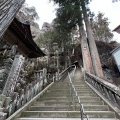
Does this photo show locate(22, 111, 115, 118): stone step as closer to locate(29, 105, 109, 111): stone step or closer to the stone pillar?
locate(29, 105, 109, 111): stone step

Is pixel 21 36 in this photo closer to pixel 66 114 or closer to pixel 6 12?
pixel 66 114

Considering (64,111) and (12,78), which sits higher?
(12,78)

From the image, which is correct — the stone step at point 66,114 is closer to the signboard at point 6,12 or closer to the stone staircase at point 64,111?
the stone staircase at point 64,111

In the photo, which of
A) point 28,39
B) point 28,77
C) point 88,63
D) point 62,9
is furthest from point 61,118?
point 62,9

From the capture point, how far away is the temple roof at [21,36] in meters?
6.91

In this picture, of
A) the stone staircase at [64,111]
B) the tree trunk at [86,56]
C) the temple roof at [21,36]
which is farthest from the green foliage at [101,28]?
the stone staircase at [64,111]

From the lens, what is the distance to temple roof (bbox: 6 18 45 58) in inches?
272

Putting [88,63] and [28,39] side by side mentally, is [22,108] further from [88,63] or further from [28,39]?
A: [88,63]

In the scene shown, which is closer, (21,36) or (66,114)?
(66,114)

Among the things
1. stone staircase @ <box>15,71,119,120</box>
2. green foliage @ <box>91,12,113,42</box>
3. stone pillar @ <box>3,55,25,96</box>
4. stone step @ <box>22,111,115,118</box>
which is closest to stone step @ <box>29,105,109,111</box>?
stone staircase @ <box>15,71,119,120</box>

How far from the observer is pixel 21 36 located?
814 cm

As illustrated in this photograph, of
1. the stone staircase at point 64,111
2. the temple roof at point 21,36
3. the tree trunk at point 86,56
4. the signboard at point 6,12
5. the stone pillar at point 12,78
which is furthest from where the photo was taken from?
the tree trunk at point 86,56

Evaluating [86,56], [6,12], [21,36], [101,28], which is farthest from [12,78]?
[101,28]

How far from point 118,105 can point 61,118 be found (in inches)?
79.1
